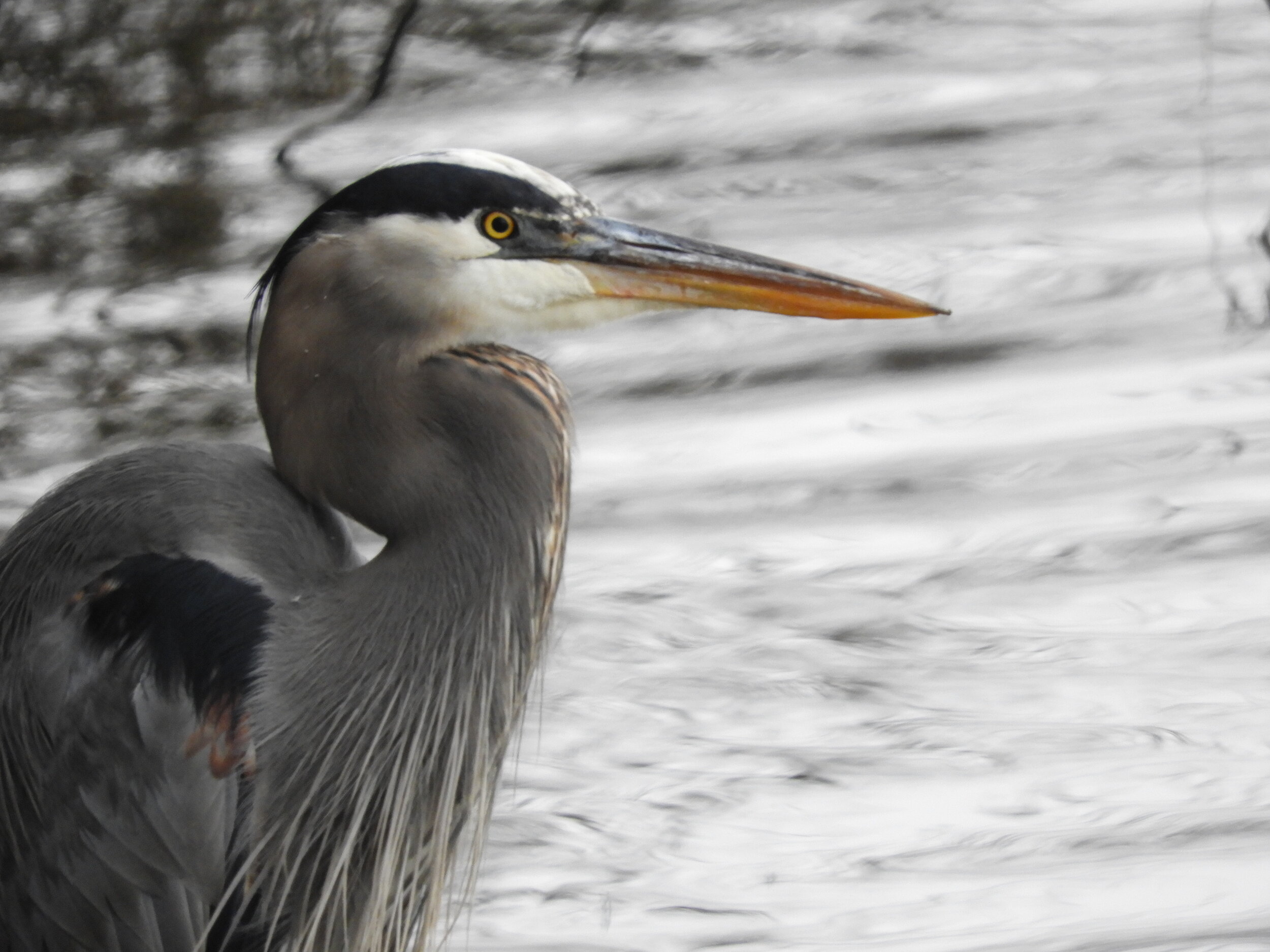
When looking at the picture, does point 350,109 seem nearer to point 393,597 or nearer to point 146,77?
point 146,77

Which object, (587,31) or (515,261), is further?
(587,31)

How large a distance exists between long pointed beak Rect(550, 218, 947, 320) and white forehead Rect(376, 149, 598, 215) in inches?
1.3

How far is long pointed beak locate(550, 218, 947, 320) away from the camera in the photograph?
5.34 ft

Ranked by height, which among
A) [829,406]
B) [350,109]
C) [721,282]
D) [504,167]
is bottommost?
[829,406]

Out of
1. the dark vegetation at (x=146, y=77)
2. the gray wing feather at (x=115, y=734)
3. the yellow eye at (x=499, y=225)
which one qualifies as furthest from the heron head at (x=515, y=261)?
the dark vegetation at (x=146, y=77)

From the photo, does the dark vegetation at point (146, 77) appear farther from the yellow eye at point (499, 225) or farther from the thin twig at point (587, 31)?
the yellow eye at point (499, 225)

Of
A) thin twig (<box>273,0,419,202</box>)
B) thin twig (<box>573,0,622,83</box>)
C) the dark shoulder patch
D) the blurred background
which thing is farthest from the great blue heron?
thin twig (<box>573,0,622,83</box>)

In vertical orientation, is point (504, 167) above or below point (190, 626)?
above

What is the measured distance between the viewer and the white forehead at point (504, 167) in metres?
1.56

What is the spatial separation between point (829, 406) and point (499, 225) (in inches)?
49.0

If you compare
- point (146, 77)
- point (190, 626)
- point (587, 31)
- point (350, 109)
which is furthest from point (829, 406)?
point (146, 77)

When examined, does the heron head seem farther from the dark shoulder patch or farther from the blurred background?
the blurred background

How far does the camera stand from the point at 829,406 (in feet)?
9.01

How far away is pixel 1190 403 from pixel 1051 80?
0.82m
